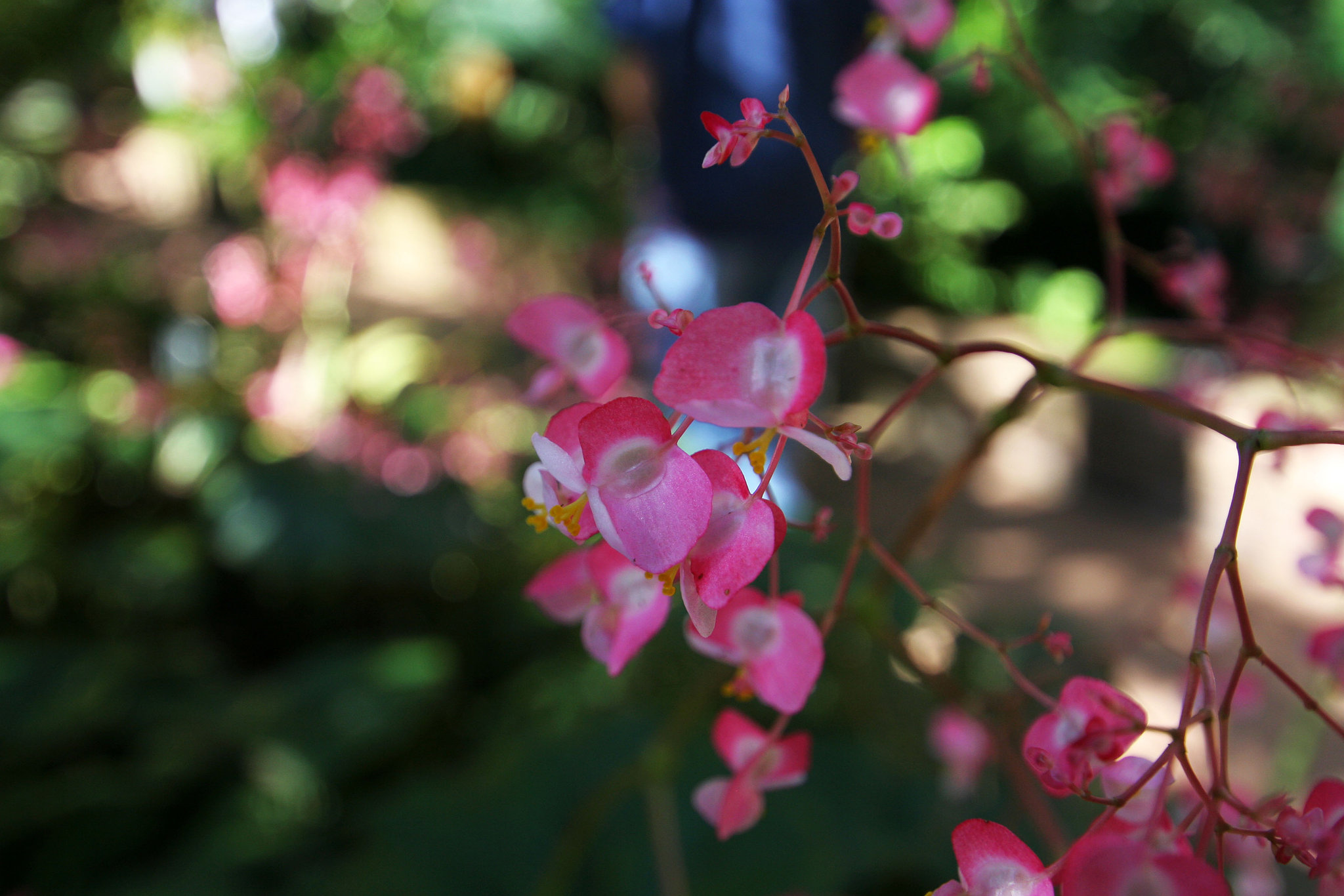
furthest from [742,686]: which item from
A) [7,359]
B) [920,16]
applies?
[7,359]

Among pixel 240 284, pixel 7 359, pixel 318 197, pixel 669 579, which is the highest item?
pixel 669 579

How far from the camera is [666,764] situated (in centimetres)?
60

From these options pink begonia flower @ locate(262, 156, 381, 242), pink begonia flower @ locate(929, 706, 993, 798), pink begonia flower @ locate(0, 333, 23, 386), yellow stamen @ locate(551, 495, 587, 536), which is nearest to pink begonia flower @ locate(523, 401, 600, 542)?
yellow stamen @ locate(551, 495, 587, 536)

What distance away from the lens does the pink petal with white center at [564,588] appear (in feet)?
1.11

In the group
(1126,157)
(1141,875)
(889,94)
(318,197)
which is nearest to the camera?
(1141,875)

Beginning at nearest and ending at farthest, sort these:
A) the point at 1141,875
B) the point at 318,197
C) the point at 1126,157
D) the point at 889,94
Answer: the point at 1141,875 → the point at 889,94 → the point at 1126,157 → the point at 318,197

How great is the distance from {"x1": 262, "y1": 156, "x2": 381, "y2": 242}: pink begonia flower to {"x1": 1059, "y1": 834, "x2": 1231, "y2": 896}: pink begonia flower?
1.71 meters

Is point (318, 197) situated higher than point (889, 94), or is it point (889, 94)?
point (889, 94)

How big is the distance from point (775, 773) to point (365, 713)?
0.81 metres

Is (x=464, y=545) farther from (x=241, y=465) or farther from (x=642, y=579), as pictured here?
(x=642, y=579)

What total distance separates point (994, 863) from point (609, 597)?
0.48ft

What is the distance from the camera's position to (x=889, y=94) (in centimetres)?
41

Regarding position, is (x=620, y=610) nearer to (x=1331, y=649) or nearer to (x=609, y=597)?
(x=609, y=597)

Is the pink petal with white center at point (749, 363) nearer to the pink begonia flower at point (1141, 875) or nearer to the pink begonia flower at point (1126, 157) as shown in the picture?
the pink begonia flower at point (1141, 875)
